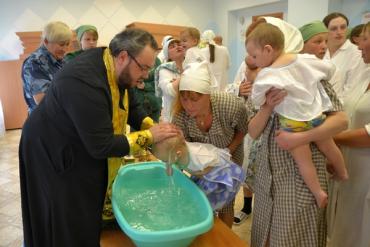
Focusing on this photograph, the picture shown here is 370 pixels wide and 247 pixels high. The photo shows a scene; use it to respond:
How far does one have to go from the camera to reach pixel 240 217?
87.9 inches

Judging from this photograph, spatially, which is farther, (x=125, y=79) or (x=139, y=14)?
(x=139, y=14)

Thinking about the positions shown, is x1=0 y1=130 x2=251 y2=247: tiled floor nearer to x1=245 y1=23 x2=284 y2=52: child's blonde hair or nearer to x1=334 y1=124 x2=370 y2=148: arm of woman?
x1=334 y1=124 x2=370 y2=148: arm of woman

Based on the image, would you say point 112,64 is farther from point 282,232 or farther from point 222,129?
point 282,232

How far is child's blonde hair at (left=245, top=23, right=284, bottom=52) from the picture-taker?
1108mm

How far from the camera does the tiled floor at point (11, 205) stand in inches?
82.6

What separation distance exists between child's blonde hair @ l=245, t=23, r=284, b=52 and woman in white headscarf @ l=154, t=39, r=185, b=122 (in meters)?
0.76

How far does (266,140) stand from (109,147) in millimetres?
625

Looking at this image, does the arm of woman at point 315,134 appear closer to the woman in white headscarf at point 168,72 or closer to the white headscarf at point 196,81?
the white headscarf at point 196,81

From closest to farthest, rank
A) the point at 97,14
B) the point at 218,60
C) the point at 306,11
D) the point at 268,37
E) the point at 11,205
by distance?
the point at 268,37, the point at 11,205, the point at 218,60, the point at 306,11, the point at 97,14

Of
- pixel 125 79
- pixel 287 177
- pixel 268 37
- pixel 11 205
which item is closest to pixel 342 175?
pixel 287 177

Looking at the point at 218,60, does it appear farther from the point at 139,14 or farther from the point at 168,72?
the point at 139,14

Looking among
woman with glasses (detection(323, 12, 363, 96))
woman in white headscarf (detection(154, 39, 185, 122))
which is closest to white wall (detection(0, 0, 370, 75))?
woman with glasses (detection(323, 12, 363, 96))

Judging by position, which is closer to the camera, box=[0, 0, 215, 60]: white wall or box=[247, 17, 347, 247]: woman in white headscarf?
box=[247, 17, 347, 247]: woman in white headscarf

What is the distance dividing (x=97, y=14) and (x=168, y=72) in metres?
3.52
